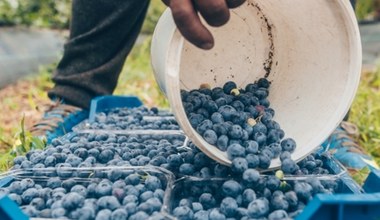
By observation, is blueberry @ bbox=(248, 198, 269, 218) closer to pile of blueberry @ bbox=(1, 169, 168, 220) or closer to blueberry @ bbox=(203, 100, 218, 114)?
pile of blueberry @ bbox=(1, 169, 168, 220)

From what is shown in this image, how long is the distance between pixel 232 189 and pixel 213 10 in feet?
1.21

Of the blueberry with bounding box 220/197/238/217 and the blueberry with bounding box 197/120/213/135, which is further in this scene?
the blueberry with bounding box 197/120/213/135

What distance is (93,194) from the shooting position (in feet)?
4.25

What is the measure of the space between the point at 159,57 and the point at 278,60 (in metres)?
0.38

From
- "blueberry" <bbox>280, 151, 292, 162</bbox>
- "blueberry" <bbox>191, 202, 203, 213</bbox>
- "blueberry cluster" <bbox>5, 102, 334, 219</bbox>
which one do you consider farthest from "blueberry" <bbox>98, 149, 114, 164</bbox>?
"blueberry" <bbox>280, 151, 292, 162</bbox>

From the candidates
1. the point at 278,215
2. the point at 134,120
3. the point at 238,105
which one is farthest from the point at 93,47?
the point at 278,215

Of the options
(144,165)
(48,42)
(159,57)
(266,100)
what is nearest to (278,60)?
(266,100)

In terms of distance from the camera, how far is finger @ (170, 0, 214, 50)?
3.90 ft

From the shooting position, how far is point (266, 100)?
1569 mm

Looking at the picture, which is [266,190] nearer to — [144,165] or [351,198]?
[351,198]

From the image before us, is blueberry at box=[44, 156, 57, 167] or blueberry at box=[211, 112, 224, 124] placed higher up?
blueberry at box=[211, 112, 224, 124]

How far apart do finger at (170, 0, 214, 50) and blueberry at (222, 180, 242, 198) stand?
1.01 ft

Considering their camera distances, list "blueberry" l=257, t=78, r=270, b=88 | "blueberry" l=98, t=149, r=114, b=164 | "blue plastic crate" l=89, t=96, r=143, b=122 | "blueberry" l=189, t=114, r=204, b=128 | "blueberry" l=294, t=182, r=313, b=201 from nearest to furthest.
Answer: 1. "blueberry" l=294, t=182, r=313, b=201
2. "blueberry" l=189, t=114, r=204, b=128
3. "blueberry" l=98, t=149, r=114, b=164
4. "blueberry" l=257, t=78, r=270, b=88
5. "blue plastic crate" l=89, t=96, r=143, b=122

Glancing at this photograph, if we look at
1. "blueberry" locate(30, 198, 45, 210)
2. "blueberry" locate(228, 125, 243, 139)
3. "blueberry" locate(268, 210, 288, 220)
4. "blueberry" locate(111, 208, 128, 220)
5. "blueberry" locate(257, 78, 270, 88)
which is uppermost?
"blueberry" locate(257, 78, 270, 88)
